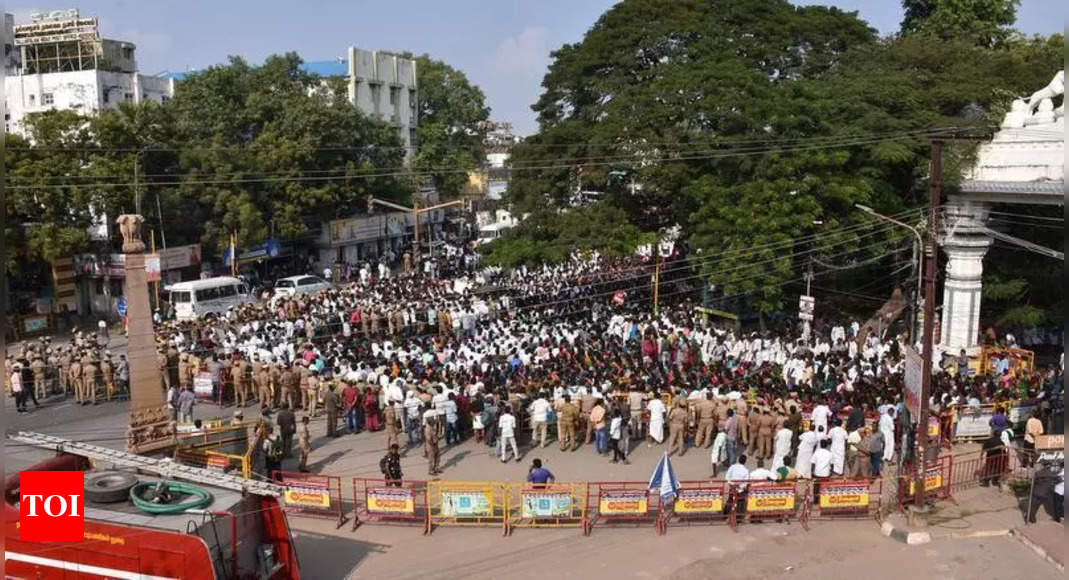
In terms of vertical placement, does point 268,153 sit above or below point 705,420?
above

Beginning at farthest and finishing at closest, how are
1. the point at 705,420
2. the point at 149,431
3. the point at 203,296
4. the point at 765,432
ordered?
the point at 203,296
the point at 705,420
the point at 765,432
the point at 149,431

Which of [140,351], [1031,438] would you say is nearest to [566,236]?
[140,351]

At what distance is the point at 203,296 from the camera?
32.4 metres

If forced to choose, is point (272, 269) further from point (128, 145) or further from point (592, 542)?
point (592, 542)

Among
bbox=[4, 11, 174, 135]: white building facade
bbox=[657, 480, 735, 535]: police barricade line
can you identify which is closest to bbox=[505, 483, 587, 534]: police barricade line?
bbox=[657, 480, 735, 535]: police barricade line

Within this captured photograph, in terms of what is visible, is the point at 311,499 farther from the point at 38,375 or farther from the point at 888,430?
the point at 38,375

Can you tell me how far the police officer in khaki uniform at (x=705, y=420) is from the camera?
1689cm

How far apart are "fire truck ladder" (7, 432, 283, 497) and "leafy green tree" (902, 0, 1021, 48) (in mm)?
36864

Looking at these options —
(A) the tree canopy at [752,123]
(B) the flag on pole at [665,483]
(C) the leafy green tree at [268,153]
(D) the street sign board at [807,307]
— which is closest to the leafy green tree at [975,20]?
(A) the tree canopy at [752,123]

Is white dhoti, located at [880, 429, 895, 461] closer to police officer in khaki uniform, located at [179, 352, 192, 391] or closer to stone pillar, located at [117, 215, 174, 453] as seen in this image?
stone pillar, located at [117, 215, 174, 453]

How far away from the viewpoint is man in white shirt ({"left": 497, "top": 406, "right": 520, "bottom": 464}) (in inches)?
641

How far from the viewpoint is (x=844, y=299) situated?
29797 mm

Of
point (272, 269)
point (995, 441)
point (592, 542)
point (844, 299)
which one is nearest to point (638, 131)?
point (844, 299)

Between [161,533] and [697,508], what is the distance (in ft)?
24.9
